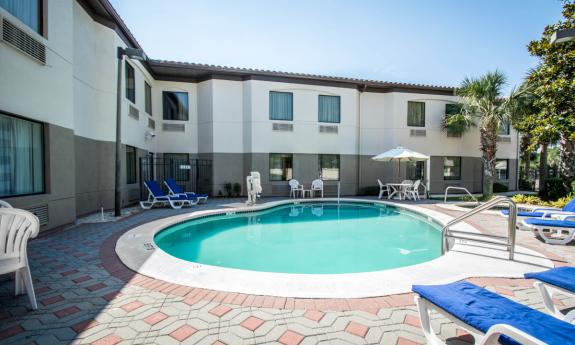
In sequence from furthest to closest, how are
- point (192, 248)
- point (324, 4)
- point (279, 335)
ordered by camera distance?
point (324, 4) < point (192, 248) < point (279, 335)

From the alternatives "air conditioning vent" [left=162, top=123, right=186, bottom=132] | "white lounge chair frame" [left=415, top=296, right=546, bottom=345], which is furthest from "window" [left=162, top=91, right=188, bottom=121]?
"white lounge chair frame" [left=415, top=296, right=546, bottom=345]

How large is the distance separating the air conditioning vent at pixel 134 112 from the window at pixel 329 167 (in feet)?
30.3

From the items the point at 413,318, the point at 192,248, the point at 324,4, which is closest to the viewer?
the point at 413,318

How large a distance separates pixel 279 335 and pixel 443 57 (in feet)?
50.8

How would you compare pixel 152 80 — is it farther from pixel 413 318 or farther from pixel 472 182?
pixel 472 182

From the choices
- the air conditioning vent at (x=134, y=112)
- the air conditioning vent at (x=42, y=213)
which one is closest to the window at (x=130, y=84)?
the air conditioning vent at (x=134, y=112)

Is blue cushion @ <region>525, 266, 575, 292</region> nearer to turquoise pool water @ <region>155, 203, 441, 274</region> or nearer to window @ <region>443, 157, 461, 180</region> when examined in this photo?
turquoise pool water @ <region>155, 203, 441, 274</region>

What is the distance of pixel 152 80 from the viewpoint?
1329 centimetres

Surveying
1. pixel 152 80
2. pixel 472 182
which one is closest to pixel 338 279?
pixel 152 80

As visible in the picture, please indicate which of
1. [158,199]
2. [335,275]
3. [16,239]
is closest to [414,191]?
[335,275]

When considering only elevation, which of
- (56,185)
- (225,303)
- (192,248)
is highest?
(56,185)

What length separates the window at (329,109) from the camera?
14.7 metres

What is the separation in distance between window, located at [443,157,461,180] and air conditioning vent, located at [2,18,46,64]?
1874 centimetres

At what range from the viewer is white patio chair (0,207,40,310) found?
273 cm
